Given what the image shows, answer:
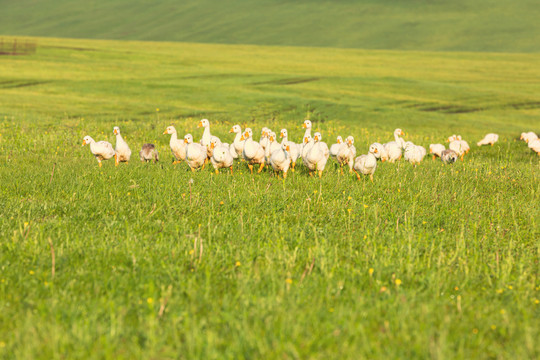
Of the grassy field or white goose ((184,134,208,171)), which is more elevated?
white goose ((184,134,208,171))

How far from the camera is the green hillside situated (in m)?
134

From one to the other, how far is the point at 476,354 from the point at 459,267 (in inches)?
85.5

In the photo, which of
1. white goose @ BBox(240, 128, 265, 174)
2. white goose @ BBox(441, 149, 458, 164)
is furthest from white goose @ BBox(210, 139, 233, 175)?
white goose @ BBox(441, 149, 458, 164)

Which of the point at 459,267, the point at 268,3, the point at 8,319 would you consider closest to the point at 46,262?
the point at 8,319

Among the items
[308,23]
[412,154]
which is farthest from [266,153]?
[308,23]

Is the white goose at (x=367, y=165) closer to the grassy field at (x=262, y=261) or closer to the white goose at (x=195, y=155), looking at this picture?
the grassy field at (x=262, y=261)

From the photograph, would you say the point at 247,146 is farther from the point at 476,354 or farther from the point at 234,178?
the point at 476,354

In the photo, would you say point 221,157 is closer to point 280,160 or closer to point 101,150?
point 280,160

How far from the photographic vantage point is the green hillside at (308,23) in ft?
438

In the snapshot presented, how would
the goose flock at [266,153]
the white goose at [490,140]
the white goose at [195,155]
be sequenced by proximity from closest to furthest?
1. the goose flock at [266,153]
2. the white goose at [195,155]
3. the white goose at [490,140]

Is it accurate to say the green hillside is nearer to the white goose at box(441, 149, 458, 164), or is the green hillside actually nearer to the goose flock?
the white goose at box(441, 149, 458, 164)

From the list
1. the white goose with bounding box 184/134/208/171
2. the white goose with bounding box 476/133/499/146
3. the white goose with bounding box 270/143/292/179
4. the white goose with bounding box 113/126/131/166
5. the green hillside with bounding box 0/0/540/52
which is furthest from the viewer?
the green hillside with bounding box 0/0/540/52

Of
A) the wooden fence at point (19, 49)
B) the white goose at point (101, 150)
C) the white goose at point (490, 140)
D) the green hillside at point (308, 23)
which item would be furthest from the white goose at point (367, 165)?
the green hillside at point (308, 23)

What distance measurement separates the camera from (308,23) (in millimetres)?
157625
